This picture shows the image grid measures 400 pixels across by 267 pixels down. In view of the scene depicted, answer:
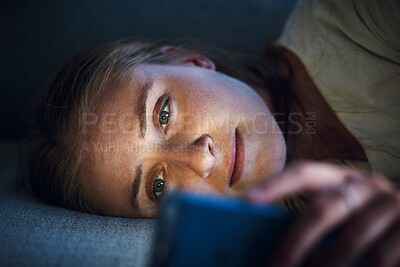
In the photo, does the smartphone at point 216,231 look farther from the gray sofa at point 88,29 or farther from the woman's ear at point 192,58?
the gray sofa at point 88,29

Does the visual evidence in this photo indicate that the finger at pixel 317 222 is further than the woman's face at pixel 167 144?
No

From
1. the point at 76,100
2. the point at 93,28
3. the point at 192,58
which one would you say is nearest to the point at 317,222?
the point at 76,100

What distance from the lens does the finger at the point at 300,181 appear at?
385mm

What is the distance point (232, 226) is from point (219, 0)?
2.83 feet

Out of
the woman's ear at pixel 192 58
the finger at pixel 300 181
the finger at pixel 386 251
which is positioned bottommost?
the woman's ear at pixel 192 58

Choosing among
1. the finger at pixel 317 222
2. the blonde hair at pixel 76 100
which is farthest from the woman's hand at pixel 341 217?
the blonde hair at pixel 76 100

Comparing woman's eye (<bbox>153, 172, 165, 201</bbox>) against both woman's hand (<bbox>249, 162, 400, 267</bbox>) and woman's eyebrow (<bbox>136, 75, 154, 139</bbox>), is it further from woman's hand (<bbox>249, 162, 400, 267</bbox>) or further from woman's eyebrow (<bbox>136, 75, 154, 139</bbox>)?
woman's hand (<bbox>249, 162, 400, 267</bbox>)

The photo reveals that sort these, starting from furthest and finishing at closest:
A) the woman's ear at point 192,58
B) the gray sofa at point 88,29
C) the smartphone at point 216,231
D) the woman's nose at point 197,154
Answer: the gray sofa at point 88,29 → the woman's ear at point 192,58 → the woman's nose at point 197,154 → the smartphone at point 216,231

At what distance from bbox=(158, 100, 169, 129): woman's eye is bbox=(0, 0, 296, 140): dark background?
0.39 m

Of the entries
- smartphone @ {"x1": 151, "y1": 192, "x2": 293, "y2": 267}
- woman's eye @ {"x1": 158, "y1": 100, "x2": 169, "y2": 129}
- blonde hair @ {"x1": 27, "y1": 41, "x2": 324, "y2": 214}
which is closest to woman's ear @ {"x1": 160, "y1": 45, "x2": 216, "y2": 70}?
blonde hair @ {"x1": 27, "y1": 41, "x2": 324, "y2": 214}

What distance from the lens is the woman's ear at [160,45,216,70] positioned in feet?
3.28

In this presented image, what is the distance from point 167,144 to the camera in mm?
771

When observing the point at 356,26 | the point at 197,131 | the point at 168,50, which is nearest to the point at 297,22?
the point at 356,26

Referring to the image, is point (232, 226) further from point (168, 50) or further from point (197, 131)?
point (168, 50)
